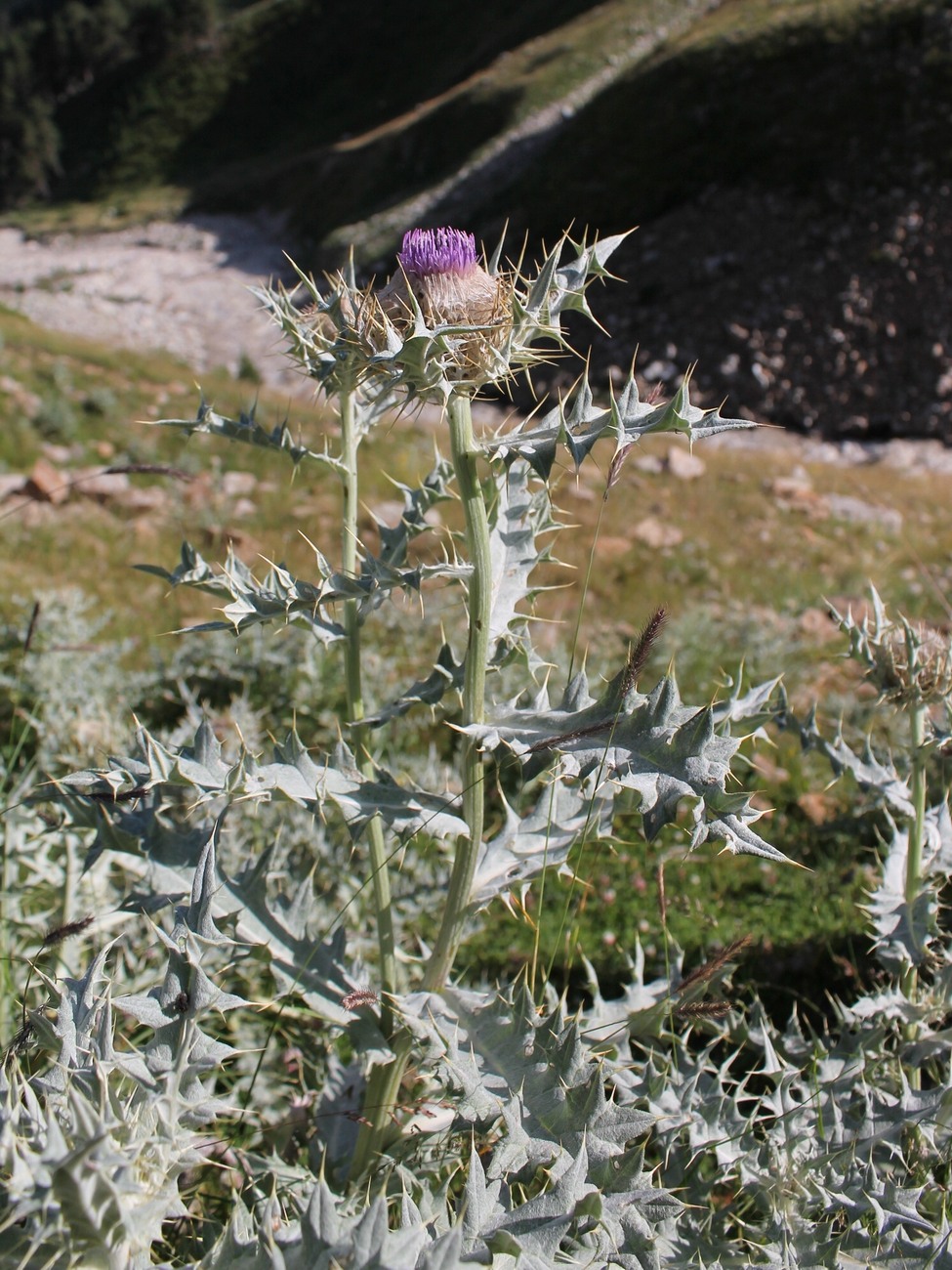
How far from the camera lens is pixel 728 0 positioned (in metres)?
30.1

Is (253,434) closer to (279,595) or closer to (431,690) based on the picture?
(279,595)


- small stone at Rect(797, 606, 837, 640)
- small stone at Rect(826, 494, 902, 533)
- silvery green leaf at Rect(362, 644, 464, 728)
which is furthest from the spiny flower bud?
small stone at Rect(826, 494, 902, 533)

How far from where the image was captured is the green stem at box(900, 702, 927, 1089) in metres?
2.31

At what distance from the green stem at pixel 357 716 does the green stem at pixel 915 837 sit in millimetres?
1285

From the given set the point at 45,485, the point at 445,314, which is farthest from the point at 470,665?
the point at 45,485

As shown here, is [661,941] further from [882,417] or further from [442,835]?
[882,417]

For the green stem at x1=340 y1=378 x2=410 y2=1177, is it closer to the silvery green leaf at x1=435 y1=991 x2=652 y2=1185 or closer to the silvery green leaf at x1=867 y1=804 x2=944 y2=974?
the silvery green leaf at x1=435 y1=991 x2=652 y2=1185

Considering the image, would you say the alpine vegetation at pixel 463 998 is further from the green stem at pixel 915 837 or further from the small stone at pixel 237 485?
the small stone at pixel 237 485

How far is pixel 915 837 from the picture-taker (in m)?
2.36

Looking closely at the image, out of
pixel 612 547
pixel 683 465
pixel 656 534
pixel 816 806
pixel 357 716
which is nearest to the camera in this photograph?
pixel 357 716

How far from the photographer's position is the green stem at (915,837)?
7.57 ft

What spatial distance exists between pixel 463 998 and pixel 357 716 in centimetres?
64

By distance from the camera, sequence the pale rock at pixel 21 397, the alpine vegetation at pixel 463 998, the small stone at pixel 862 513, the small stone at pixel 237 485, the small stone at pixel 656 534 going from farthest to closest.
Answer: the small stone at pixel 862 513 < the pale rock at pixel 21 397 < the small stone at pixel 237 485 < the small stone at pixel 656 534 < the alpine vegetation at pixel 463 998

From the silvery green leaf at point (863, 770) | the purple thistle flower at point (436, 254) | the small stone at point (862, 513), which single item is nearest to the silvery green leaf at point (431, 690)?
the purple thistle flower at point (436, 254)
